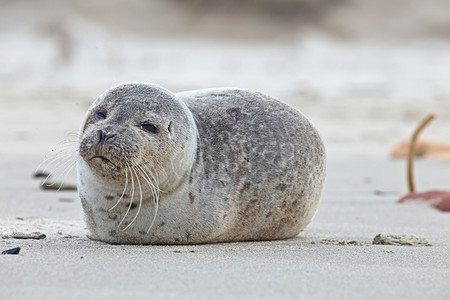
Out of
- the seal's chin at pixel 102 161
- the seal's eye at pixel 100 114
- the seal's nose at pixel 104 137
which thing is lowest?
the seal's chin at pixel 102 161

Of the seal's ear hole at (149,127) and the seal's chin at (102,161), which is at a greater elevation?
the seal's ear hole at (149,127)

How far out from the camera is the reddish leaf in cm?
556

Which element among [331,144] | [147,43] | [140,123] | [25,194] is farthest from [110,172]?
[147,43]

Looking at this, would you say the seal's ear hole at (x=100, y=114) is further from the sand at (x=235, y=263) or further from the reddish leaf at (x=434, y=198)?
the reddish leaf at (x=434, y=198)

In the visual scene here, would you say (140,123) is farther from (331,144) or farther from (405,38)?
(405,38)

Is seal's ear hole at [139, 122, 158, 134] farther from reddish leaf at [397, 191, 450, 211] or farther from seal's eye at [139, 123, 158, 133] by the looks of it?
reddish leaf at [397, 191, 450, 211]

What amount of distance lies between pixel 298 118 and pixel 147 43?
16.8m

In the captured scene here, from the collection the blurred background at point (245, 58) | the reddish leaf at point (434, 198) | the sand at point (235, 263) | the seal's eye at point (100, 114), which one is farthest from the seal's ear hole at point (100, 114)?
the blurred background at point (245, 58)

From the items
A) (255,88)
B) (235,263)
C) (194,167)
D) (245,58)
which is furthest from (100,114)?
(245,58)

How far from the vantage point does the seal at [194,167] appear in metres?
3.76

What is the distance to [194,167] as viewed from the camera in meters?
3.99

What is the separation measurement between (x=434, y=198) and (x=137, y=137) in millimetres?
2635

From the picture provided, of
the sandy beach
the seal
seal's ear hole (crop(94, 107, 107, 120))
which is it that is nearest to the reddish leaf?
the sandy beach

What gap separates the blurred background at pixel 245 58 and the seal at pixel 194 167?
4.66m
